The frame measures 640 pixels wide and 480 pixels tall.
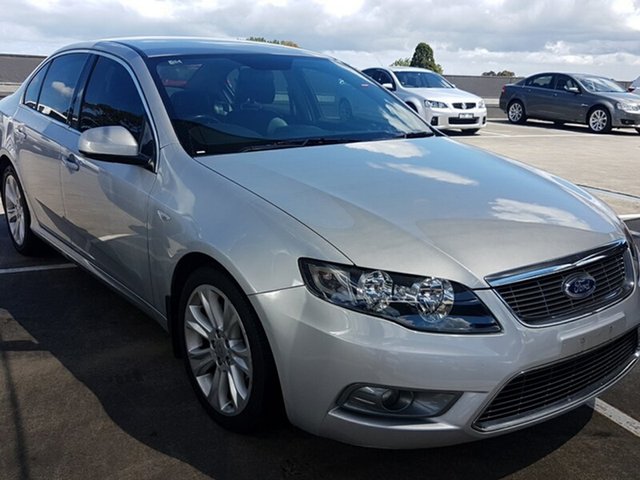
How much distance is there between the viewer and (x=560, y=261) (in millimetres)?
2490

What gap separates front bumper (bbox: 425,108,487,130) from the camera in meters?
14.6

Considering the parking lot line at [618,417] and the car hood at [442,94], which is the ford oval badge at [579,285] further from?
the car hood at [442,94]

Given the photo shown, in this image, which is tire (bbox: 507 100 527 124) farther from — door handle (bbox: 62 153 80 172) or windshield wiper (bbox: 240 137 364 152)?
door handle (bbox: 62 153 80 172)

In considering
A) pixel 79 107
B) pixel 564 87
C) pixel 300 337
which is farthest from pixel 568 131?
pixel 300 337

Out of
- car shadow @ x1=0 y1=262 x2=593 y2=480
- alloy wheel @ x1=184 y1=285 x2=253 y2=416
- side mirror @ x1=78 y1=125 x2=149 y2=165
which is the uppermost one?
side mirror @ x1=78 y1=125 x2=149 y2=165

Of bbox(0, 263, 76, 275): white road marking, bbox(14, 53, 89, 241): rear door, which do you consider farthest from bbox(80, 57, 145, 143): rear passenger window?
bbox(0, 263, 76, 275): white road marking

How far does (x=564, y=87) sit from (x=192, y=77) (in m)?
15.9

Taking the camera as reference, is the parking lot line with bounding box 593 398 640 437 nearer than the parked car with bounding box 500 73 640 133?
Yes

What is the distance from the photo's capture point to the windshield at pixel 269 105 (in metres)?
3.32

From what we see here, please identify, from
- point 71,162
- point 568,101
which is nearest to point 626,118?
point 568,101

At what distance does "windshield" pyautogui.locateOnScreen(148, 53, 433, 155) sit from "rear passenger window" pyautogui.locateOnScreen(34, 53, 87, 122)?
953mm

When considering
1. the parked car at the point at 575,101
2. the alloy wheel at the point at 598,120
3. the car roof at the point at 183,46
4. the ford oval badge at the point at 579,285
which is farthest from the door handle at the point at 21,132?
the alloy wheel at the point at 598,120

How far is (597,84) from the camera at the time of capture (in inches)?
674

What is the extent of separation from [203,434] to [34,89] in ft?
10.8
